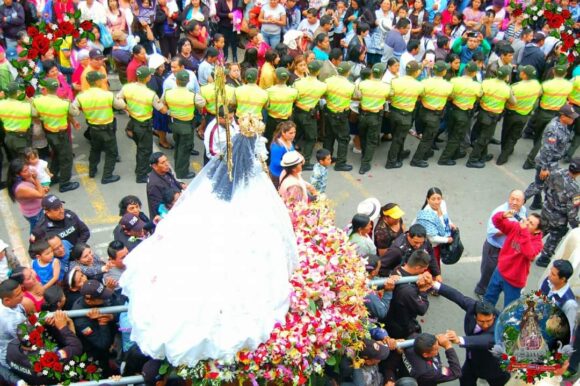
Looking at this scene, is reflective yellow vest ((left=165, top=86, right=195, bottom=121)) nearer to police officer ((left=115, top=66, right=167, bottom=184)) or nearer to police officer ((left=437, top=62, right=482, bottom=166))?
police officer ((left=115, top=66, right=167, bottom=184))

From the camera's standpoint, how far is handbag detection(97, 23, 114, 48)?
11.1m

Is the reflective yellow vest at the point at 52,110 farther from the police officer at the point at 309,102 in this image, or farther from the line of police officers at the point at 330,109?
the police officer at the point at 309,102

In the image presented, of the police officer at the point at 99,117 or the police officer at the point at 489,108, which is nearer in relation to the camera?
the police officer at the point at 99,117

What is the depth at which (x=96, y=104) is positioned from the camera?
8.67 metres

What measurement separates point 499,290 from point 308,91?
3782 millimetres

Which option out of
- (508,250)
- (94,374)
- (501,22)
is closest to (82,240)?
(94,374)

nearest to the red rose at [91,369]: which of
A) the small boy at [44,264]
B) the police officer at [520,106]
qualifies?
the small boy at [44,264]

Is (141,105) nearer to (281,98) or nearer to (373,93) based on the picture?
(281,98)

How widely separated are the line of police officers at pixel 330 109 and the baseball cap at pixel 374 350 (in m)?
4.59

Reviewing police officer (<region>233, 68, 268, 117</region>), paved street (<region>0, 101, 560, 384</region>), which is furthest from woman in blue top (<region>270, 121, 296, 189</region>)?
paved street (<region>0, 101, 560, 384</region>)

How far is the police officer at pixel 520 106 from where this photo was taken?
958 cm

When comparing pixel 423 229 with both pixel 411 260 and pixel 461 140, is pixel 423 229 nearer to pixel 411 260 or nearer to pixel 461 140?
pixel 411 260

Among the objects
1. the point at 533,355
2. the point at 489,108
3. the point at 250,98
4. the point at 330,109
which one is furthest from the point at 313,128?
the point at 533,355

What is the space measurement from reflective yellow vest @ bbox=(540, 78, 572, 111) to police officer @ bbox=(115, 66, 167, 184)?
5517 millimetres
